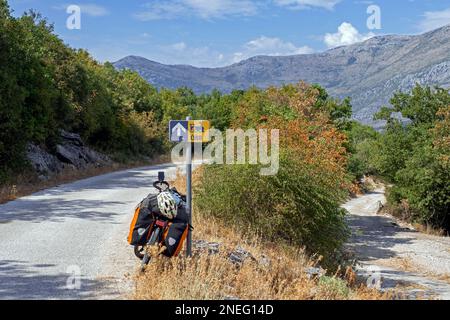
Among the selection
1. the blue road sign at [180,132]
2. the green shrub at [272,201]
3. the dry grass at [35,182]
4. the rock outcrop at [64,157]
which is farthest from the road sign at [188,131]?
the rock outcrop at [64,157]

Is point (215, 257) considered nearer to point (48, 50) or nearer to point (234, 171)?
point (234, 171)

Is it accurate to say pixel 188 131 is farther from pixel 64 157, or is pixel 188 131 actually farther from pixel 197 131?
pixel 64 157

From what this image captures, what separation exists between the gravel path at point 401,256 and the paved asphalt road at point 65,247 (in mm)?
8469

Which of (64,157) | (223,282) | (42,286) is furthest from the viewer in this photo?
(64,157)

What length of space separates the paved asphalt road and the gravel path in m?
8.47

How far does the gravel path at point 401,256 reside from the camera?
701 inches

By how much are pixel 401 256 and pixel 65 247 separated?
2060 cm

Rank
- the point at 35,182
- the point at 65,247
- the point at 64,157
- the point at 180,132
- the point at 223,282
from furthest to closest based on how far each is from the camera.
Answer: the point at 64,157
the point at 35,182
the point at 65,247
the point at 223,282
the point at 180,132

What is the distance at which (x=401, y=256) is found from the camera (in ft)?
85.5

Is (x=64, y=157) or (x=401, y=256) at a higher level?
Answer: (x=64, y=157)

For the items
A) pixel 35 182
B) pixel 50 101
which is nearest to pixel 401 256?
pixel 35 182

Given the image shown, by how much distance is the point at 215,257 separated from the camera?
8.34 meters

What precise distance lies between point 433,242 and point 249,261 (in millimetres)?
25381
